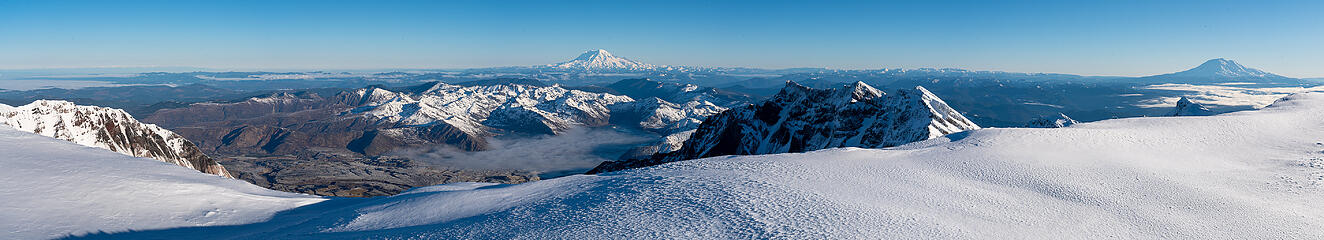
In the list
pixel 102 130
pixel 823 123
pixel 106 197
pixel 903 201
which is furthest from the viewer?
pixel 823 123

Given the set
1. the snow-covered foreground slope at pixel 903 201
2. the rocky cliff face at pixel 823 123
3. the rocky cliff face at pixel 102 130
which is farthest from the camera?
the rocky cliff face at pixel 823 123

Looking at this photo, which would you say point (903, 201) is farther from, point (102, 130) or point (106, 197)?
point (102, 130)

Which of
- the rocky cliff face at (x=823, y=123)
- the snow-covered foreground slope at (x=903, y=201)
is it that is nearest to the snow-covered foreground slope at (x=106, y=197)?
the snow-covered foreground slope at (x=903, y=201)

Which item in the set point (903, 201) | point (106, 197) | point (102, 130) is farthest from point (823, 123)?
point (102, 130)

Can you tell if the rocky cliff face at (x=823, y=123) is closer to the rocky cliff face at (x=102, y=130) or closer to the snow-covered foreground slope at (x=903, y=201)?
the snow-covered foreground slope at (x=903, y=201)

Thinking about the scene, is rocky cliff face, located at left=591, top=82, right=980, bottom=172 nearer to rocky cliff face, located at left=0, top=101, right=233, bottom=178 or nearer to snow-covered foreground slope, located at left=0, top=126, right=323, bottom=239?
snow-covered foreground slope, located at left=0, top=126, right=323, bottom=239
